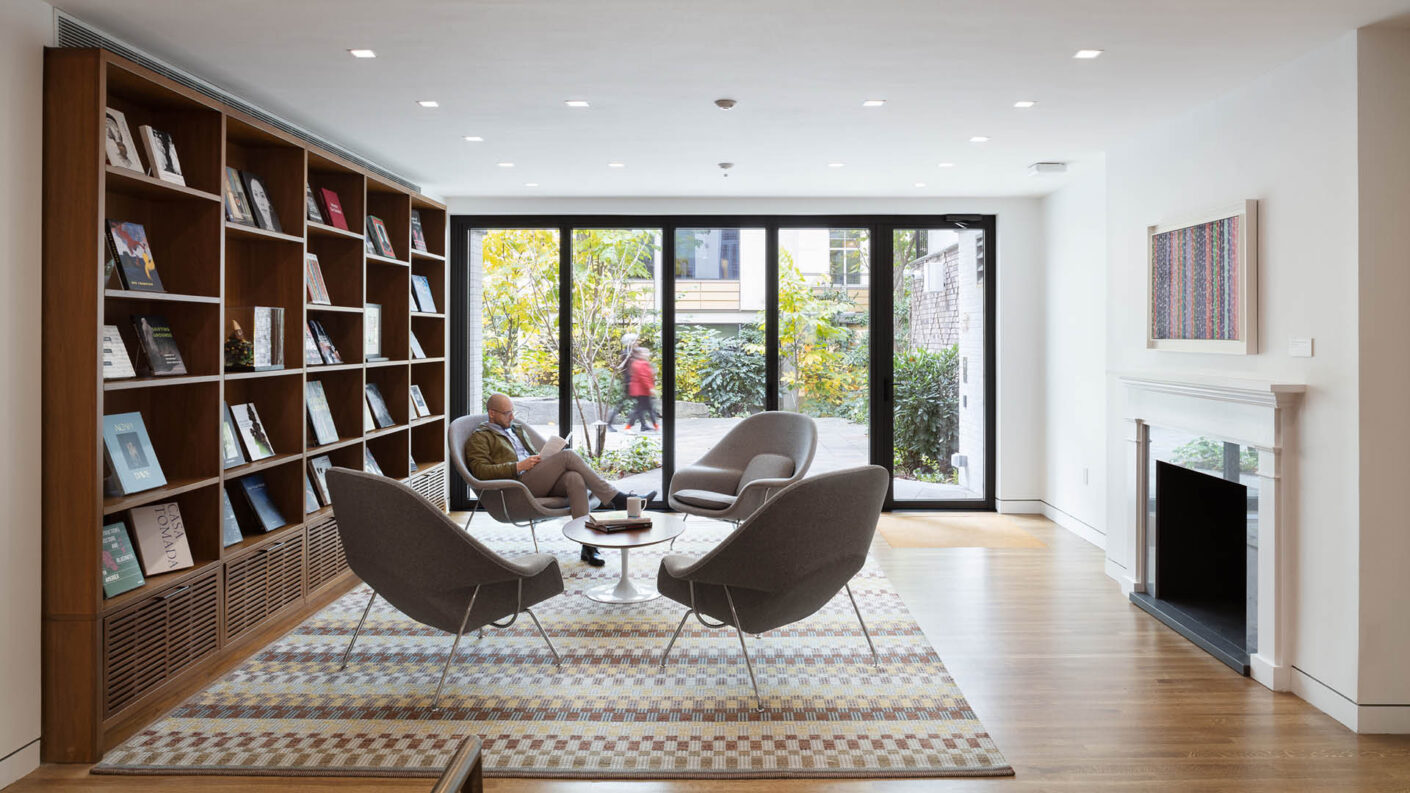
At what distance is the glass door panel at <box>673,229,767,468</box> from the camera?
7273mm

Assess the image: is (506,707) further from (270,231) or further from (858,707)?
(270,231)

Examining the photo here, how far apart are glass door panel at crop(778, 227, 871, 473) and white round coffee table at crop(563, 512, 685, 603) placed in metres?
2.68

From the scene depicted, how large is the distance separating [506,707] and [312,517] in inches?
76.5

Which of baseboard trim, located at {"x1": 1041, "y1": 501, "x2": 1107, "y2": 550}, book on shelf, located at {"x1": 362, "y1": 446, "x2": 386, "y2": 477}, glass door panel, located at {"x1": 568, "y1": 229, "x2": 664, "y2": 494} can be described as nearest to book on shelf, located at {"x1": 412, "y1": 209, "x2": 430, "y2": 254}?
glass door panel, located at {"x1": 568, "y1": 229, "x2": 664, "y2": 494}

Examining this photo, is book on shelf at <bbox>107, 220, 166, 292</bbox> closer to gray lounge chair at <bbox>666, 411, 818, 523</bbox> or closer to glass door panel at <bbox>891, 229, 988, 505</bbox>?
gray lounge chair at <bbox>666, 411, 818, 523</bbox>

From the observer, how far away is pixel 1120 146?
5.10 m

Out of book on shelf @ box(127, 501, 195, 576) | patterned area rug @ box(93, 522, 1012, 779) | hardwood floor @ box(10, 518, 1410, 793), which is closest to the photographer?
hardwood floor @ box(10, 518, 1410, 793)

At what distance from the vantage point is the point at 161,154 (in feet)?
11.4

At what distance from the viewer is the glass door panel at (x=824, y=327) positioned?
7.27m

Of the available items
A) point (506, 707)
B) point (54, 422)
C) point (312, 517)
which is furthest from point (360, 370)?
point (506, 707)

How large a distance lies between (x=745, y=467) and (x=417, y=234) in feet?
9.55

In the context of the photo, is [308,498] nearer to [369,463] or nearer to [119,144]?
[369,463]
